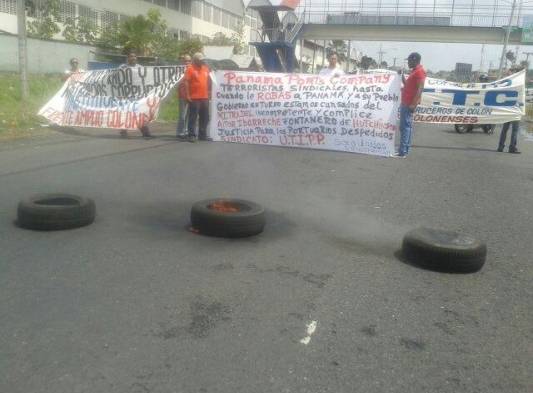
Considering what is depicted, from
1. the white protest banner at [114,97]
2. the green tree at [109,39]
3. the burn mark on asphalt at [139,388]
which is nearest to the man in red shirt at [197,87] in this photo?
the white protest banner at [114,97]

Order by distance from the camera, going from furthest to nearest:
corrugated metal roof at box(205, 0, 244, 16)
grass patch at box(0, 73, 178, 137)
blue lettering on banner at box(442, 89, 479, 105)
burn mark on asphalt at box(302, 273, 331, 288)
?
corrugated metal roof at box(205, 0, 244, 16) → blue lettering on banner at box(442, 89, 479, 105) → grass patch at box(0, 73, 178, 137) → burn mark on asphalt at box(302, 273, 331, 288)

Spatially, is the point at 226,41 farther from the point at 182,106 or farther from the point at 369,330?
the point at 369,330

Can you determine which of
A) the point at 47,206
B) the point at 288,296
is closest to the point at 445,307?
the point at 288,296

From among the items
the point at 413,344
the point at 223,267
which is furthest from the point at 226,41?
the point at 413,344

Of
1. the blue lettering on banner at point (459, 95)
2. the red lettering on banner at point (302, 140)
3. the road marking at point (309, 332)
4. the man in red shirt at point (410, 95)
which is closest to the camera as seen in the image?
the road marking at point (309, 332)

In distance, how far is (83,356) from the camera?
3.19 metres

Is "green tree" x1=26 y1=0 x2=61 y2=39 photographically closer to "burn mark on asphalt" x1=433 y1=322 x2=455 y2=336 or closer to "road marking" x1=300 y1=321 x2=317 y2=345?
"road marking" x1=300 y1=321 x2=317 y2=345

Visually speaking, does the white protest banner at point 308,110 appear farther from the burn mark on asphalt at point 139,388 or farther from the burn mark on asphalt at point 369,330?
the burn mark on asphalt at point 139,388

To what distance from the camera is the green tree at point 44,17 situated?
32875 millimetres

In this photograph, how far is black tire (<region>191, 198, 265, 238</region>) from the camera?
5465 millimetres

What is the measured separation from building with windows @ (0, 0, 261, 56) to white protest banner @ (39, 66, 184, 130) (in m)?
20.4

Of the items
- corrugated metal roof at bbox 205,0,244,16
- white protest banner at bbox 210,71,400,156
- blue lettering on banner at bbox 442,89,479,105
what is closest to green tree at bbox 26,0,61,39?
white protest banner at bbox 210,71,400,156

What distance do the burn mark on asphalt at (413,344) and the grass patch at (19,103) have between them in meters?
11.6

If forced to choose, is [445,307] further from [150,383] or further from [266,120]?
[266,120]
